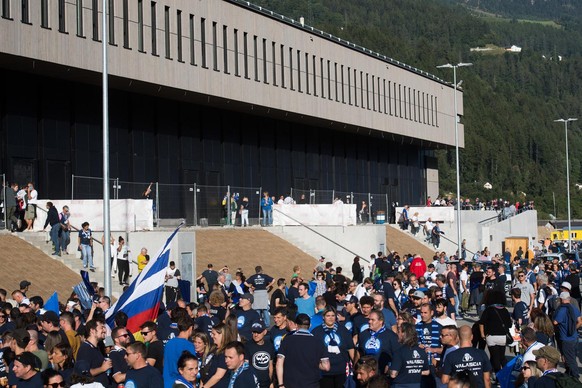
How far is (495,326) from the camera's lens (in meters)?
17.0

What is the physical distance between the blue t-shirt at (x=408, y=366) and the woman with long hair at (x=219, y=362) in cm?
183

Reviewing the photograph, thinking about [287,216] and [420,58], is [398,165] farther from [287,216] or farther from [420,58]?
[420,58]

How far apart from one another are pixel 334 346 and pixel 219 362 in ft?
7.98

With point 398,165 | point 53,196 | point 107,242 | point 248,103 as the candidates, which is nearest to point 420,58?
point 398,165

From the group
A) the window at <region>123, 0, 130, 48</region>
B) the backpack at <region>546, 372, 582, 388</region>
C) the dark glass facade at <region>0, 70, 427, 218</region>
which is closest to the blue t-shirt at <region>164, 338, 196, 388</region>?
the backpack at <region>546, 372, 582, 388</region>

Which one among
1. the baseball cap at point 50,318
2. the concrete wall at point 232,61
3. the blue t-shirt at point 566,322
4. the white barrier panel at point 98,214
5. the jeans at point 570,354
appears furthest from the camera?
the concrete wall at point 232,61

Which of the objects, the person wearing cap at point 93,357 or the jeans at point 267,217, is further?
the jeans at point 267,217

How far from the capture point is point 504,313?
17.2m

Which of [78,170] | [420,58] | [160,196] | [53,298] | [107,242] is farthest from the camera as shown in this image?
[420,58]

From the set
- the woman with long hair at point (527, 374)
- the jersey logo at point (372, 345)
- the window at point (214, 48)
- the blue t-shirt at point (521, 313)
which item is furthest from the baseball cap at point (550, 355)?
the window at point (214, 48)

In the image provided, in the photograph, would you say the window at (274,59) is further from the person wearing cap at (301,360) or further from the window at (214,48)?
the person wearing cap at (301,360)

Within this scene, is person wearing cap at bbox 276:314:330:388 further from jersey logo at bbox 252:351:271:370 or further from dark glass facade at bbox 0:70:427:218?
dark glass facade at bbox 0:70:427:218

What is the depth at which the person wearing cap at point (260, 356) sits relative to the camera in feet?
40.4

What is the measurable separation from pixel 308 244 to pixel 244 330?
101ft
